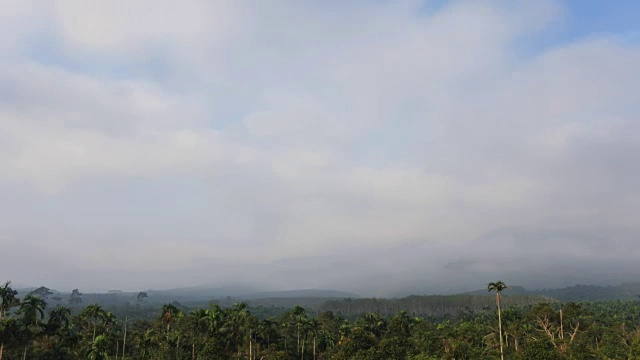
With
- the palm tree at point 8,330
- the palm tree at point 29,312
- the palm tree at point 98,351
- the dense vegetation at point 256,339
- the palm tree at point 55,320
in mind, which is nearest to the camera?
the dense vegetation at point 256,339

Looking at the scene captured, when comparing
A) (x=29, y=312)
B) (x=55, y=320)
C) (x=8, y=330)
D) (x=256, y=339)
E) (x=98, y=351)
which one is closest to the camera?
(x=8, y=330)

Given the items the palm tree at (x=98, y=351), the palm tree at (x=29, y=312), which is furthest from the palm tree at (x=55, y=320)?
the palm tree at (x=98, y=351)

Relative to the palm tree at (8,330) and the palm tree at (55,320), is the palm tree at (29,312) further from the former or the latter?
the palm tree at (55,320)

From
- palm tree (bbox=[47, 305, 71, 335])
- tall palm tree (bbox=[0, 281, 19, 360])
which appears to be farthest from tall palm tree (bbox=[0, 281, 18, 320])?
palm tree (bbox=[47, 305, 71, 335])

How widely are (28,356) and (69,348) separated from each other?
8.75 m

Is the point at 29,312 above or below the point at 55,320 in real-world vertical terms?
above

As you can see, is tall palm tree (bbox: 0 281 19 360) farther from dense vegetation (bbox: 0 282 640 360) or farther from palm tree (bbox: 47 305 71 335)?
palm tree (bbox: 47 305 71 335)

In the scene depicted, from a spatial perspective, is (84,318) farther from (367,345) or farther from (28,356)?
(367,345)

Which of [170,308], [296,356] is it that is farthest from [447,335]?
[170,308]

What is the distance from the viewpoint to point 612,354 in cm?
7444

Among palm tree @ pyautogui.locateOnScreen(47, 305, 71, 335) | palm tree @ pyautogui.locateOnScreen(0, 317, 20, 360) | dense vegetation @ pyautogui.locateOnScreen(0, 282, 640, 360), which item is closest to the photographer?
dense vegetation @ pyautogui.locateOnScreen(0, 282, 640, 360)

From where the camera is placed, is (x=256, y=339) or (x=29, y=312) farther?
(x=256, y=339)

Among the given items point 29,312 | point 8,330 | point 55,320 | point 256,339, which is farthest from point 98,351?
point 256,339

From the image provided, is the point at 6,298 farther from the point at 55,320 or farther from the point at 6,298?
the point at 55,320
